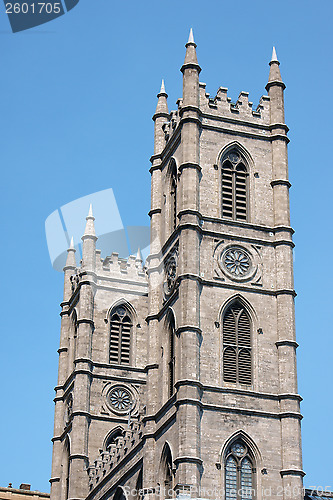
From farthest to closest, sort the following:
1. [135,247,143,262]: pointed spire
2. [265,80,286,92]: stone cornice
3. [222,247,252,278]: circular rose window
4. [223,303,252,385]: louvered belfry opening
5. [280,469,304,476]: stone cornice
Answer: [135,247,143,262]: pointed spire < [265,80,286,92]: stone cornice < [222,247,252,278]: circular rose window < [223,303,252,385]: louvered belfry opening < [280,469,304,476]: stone cornice

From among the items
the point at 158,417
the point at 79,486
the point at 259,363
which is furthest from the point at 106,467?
the point at 259,363

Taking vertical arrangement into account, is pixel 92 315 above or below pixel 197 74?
below

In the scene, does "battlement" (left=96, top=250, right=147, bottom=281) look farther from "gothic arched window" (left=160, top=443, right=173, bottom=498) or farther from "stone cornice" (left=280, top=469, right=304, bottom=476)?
"stone cornice" (left=280, top=469, right=304, bottom=476)

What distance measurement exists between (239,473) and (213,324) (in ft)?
23.4

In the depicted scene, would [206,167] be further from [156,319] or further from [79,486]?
→ [79,486]

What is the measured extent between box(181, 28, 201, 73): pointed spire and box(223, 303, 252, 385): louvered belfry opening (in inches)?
528

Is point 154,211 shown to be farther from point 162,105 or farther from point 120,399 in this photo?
point 120,399

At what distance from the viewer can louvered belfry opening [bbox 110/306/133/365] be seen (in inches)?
2945

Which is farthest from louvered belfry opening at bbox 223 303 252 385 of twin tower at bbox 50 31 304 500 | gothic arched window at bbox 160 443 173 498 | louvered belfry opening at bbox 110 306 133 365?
louvered belfry opening at bbox 110 306 133 365

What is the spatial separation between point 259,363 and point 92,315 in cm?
1998

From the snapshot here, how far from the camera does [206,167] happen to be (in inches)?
2418

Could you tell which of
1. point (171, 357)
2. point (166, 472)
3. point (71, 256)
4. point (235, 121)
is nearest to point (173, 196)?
point (235, 121)

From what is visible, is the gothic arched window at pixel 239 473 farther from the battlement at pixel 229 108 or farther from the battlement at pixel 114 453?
the battlement at pixel 229 108

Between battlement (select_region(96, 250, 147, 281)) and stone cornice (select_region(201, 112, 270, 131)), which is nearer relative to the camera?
stone cornice (select_region(201, 112, 270, 131))
